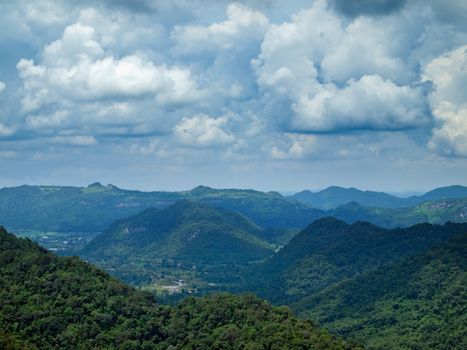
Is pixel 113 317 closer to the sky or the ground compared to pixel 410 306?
closer to the sky

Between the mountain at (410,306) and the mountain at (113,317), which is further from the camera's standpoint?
the mountain at (410,306)

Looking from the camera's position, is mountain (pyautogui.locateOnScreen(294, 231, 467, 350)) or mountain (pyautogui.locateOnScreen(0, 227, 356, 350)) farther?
mountain (pyautogui.locateOnScreen(294, 231, 467, 350))

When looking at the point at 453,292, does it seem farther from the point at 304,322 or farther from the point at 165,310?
the point at 165,310

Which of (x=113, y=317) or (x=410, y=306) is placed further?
(x=410, y=306)
